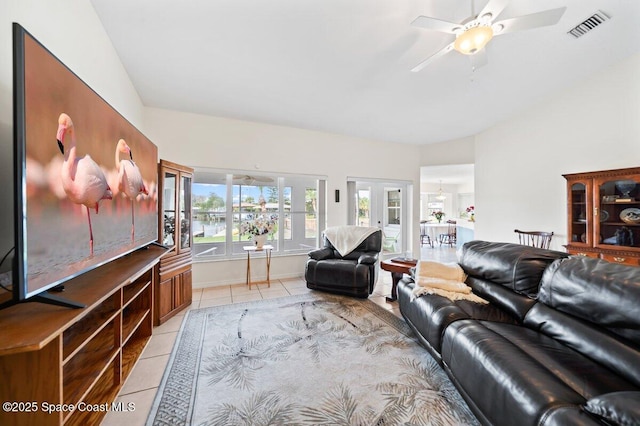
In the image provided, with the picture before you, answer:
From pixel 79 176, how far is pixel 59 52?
1.03 meters

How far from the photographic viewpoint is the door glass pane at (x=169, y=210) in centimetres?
311


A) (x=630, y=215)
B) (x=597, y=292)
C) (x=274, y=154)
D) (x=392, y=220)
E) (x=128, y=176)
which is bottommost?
(x=597, y=292)

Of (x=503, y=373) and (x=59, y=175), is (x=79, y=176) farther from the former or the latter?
(x=503, y=373)

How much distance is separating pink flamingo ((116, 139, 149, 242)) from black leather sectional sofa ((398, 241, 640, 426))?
2623 millimetres

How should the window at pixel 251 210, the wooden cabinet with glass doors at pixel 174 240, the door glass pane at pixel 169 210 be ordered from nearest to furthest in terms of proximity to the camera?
the wooden cabinet with glass doors at pixel 174 240, the door glass pane at pixel 169 210, the window at pixel 251 210

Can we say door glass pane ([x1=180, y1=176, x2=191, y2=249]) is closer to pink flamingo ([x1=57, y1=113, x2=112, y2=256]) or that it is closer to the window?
the window

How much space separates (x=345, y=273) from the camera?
361 centimetres

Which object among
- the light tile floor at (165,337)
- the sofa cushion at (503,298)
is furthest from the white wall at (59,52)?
the sofa cushion at (503,298)

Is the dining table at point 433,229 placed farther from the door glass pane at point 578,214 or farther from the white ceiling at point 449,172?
the door glass pane at point 578,214

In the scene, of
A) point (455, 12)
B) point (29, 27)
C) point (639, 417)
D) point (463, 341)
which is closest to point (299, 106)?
point (455, 12)

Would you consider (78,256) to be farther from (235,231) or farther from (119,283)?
(235,231)

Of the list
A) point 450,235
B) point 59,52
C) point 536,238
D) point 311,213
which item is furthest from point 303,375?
point 450,235

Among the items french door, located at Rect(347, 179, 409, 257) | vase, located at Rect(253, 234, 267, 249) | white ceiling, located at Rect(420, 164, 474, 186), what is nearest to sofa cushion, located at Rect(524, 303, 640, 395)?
vase, located at Rect(253, 234, 267, 249)

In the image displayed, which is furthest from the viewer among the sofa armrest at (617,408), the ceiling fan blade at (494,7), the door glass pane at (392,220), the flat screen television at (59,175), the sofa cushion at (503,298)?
the door glass pane at (392,220)
